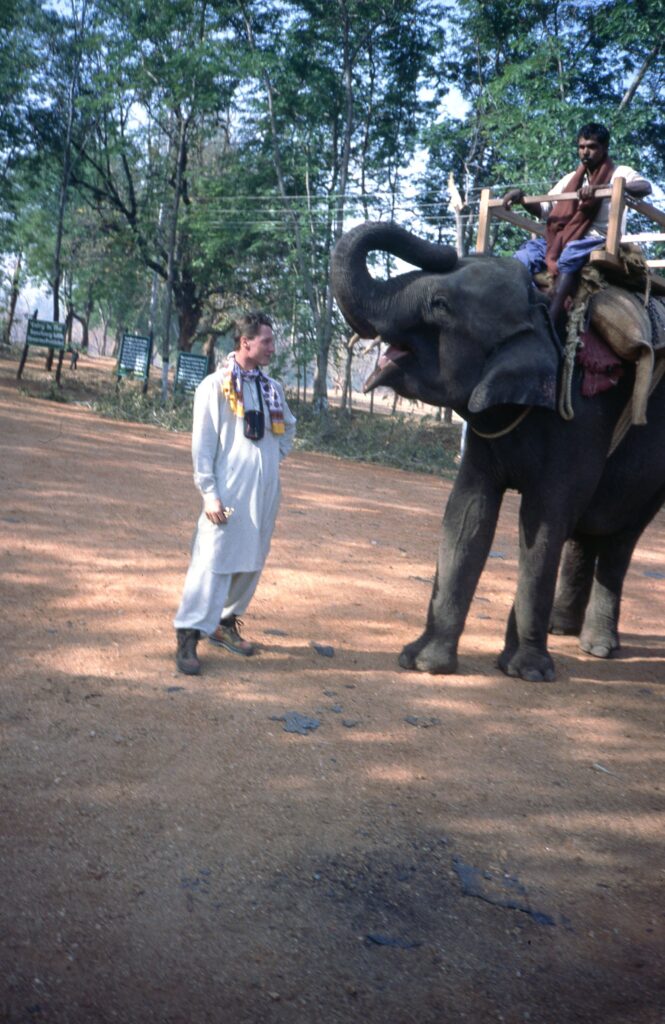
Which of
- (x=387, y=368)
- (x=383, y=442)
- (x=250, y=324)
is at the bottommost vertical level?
(x=383, y=442)

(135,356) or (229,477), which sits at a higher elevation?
(135,356)

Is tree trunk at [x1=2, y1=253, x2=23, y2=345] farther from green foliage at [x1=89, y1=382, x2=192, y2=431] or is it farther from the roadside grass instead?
green foliage at [x1=89, y1=382, x2=192, y2=431]

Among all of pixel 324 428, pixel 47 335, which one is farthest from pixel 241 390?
pixel 47 335

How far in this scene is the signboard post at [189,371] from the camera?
892 inches

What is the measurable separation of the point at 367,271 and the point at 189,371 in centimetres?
1823

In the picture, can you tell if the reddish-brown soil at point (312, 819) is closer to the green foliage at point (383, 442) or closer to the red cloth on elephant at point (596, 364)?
the red cloth on elephant at point (596, 364)

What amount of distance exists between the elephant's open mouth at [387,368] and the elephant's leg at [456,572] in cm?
A: 86

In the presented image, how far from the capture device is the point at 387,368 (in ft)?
16.8

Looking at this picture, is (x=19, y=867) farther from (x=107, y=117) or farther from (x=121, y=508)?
(x=107, y=117)

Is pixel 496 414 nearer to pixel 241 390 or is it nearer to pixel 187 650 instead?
pixel 241 390

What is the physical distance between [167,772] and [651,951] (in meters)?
1.96

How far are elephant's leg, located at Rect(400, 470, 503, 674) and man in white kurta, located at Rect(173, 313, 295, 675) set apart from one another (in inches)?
42.9

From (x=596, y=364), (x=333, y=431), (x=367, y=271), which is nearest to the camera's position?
(x=367, y=271)

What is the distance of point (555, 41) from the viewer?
64.4ft
